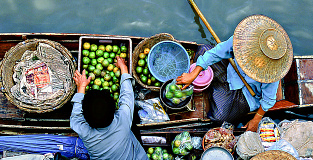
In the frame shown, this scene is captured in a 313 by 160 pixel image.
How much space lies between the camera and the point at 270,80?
235 cm

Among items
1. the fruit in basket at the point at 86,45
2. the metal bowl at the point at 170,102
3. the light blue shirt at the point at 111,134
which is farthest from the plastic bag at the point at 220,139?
the fruit in basket at the point at 86,45

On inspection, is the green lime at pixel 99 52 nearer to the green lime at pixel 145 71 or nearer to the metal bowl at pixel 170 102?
the green lime at pixel 145 71

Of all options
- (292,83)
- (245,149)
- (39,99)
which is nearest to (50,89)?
(39,99)

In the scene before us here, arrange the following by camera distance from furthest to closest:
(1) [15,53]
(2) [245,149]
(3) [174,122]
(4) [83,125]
A: (3) [174,122], (1) [15,53], (2) [245,149], (4) [83,125]

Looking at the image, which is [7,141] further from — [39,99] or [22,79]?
[22,79]

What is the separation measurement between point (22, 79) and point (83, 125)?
1466mm

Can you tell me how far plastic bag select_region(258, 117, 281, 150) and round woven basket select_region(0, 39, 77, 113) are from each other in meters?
2.40

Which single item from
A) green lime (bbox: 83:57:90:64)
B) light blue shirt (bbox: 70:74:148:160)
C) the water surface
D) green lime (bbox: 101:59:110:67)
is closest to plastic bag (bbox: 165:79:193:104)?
light blue shirt (bbox: 70:74:148:160)

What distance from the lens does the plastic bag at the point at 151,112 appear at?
3.19m

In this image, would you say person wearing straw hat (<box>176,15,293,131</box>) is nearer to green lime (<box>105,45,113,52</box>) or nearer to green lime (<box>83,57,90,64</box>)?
green lime (<box>105,45,113,52</box>)

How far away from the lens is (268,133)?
2912 millimetres

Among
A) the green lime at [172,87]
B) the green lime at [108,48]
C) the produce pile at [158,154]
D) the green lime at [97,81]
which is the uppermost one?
the green lime at [108,48]

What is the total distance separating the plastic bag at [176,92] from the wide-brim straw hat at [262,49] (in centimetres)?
76

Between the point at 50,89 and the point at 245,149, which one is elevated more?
the point at 50,89
